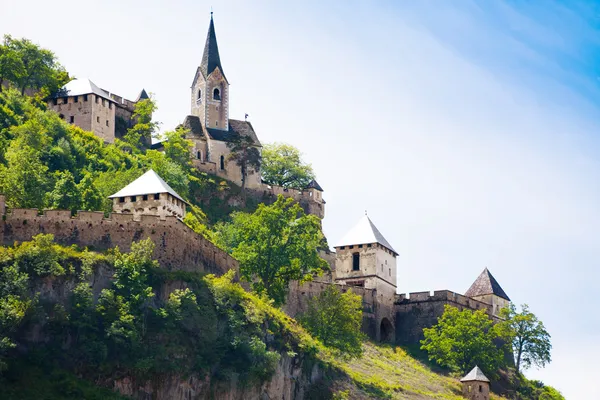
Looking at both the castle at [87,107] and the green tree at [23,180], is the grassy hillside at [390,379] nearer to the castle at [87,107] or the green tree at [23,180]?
the green tree at [23,180]

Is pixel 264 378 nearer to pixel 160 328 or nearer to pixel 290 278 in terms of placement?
pixel 160 328

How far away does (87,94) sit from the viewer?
106 metres

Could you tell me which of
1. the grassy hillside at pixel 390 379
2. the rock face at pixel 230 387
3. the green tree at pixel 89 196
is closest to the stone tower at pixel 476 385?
the grassy hillside at pixel 390 379

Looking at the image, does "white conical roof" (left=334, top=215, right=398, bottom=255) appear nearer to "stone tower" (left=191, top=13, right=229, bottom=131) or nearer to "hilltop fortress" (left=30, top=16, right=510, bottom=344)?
"hilltop fortress" (left=30, top=16, right=510, bottom=344)

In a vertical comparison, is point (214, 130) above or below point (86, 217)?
above

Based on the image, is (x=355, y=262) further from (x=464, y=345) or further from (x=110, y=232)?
(x=110, y=232)

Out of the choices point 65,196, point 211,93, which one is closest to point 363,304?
point 65,196

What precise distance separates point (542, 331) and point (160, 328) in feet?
134

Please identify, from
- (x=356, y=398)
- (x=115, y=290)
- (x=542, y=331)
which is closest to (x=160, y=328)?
(x=115, y=290)

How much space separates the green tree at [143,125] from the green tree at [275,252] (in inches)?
889

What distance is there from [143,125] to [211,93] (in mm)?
8714

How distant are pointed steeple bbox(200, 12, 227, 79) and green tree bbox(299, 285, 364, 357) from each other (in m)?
34.0

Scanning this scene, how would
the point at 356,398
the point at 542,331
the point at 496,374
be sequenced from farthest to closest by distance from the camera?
the point at 542,331
the point at 496,374
the point at 356,398

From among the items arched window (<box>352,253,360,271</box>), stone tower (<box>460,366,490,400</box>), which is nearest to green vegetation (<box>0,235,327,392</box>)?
stone tower (<box>460,366,490,400</box>)
